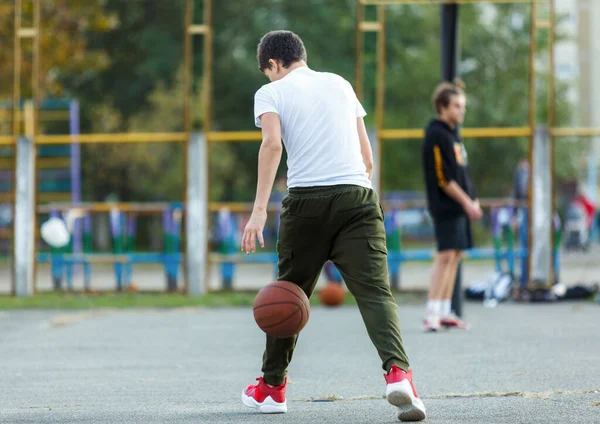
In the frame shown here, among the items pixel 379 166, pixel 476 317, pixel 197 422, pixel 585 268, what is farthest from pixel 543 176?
pixel 197 422

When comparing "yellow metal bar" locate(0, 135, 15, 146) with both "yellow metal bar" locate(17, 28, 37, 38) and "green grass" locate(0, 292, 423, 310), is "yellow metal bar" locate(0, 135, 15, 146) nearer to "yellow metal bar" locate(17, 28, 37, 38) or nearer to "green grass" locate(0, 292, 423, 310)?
"yellow metal bar" locate(17, 28, 37, 38)

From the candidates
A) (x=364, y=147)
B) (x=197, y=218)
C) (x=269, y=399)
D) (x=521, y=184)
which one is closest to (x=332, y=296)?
(x=197, y=218)

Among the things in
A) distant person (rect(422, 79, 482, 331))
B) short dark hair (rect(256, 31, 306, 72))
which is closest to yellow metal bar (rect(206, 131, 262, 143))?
distant person (rect(422, 79, 482, 331))

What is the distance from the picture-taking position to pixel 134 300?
14.1 meters

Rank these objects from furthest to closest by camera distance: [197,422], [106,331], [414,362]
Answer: [106,331] < [414,362] < [197,422]

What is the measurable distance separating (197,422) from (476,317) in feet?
20.6

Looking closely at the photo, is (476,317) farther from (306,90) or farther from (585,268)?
(585,268)

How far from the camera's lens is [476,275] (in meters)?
20.6

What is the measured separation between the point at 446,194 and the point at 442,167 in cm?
22

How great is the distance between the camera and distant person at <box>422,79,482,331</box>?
32.0 ft

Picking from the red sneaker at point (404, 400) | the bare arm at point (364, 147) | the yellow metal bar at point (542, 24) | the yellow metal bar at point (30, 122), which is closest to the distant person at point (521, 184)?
the yellow metal bar at point (542, 24)

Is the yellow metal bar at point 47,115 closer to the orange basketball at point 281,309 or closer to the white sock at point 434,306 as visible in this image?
the white sock at point 434,306

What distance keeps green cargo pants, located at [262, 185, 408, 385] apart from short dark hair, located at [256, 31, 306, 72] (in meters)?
0.62

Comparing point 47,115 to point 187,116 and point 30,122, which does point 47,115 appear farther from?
point 187,116
